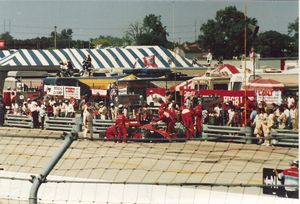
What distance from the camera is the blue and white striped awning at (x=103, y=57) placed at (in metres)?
37.4

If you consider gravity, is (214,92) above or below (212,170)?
above

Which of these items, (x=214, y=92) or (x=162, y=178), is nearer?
(x=162, y=178)

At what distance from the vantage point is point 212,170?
13.5 m

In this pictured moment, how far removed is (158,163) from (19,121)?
11.8 meters

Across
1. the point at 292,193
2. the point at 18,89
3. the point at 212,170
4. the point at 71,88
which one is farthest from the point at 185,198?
the point at 18,89

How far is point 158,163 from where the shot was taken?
15094 mm

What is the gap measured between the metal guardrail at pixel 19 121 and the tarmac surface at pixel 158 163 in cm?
683

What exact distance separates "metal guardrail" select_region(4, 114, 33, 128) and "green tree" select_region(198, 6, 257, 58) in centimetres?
7803

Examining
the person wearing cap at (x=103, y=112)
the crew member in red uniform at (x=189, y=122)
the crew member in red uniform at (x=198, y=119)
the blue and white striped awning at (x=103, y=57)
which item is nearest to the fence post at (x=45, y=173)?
the crew member in red uniform at (x=189, y=122)

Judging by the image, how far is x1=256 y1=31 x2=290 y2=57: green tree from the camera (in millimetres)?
102125

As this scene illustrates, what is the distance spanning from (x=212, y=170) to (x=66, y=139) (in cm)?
887

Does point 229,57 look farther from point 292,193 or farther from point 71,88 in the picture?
point 292,193

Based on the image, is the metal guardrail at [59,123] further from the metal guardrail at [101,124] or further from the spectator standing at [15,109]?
the spectator standing at [15,109]

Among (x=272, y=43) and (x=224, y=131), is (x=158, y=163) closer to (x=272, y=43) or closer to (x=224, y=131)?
(x=224, y=131)
